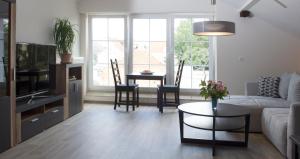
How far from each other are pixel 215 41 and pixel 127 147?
3.71 meters

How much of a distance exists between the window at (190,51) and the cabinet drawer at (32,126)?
365cm

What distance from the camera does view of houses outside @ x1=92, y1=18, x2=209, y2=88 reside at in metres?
7.20

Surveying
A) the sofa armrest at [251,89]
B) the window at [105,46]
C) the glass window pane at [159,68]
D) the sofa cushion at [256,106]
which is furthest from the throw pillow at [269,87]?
the window at [105,46]

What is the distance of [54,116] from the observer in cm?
504

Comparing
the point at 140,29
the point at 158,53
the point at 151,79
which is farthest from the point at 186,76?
the point at 140,29

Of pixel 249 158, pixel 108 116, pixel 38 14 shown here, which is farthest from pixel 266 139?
pixel 38 14

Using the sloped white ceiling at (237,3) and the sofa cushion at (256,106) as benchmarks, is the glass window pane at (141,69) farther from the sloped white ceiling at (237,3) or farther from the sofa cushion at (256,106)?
the sofa cushion at (256,106)

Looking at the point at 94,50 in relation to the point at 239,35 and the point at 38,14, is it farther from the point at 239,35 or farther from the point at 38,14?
the point at 239,35

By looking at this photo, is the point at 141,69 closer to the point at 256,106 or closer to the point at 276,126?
the point at 256,106

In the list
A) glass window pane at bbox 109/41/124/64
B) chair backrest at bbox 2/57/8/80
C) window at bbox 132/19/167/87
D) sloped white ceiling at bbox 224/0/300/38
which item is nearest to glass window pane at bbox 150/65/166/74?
window at bbox 132/19/167/87

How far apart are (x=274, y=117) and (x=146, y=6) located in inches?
164

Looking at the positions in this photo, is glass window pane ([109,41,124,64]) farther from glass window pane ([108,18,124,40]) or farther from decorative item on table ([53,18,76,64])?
decorative item on table ([53,18,76,64])

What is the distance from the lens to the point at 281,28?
244 inches

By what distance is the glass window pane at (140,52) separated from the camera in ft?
24.2
